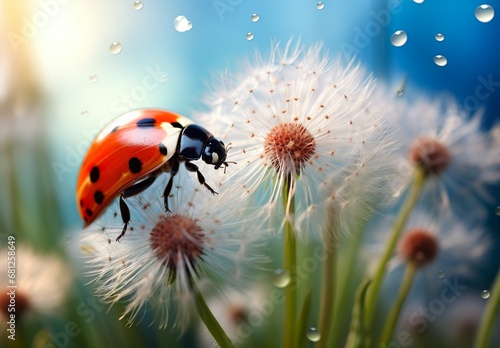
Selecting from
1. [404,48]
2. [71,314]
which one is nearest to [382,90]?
[404,48]

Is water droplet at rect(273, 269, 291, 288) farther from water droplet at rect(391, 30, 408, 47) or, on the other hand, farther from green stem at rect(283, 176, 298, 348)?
water droplet at rect(391, 30, 408, 47)

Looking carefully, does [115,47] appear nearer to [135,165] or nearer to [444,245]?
[135,165]

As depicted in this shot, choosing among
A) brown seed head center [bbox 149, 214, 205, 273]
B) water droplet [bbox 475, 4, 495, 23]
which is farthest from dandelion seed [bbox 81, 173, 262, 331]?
water droplet [bbox 475, 4, 495, 23]

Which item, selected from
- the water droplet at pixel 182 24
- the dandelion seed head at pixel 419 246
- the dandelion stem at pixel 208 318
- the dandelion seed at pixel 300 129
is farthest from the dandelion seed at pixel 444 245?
the water droplet at pixel 182 24

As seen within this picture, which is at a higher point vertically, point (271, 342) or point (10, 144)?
point (10, 144)

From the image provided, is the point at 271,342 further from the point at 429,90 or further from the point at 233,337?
the point at 429,90

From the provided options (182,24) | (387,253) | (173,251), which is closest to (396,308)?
(387,253)
